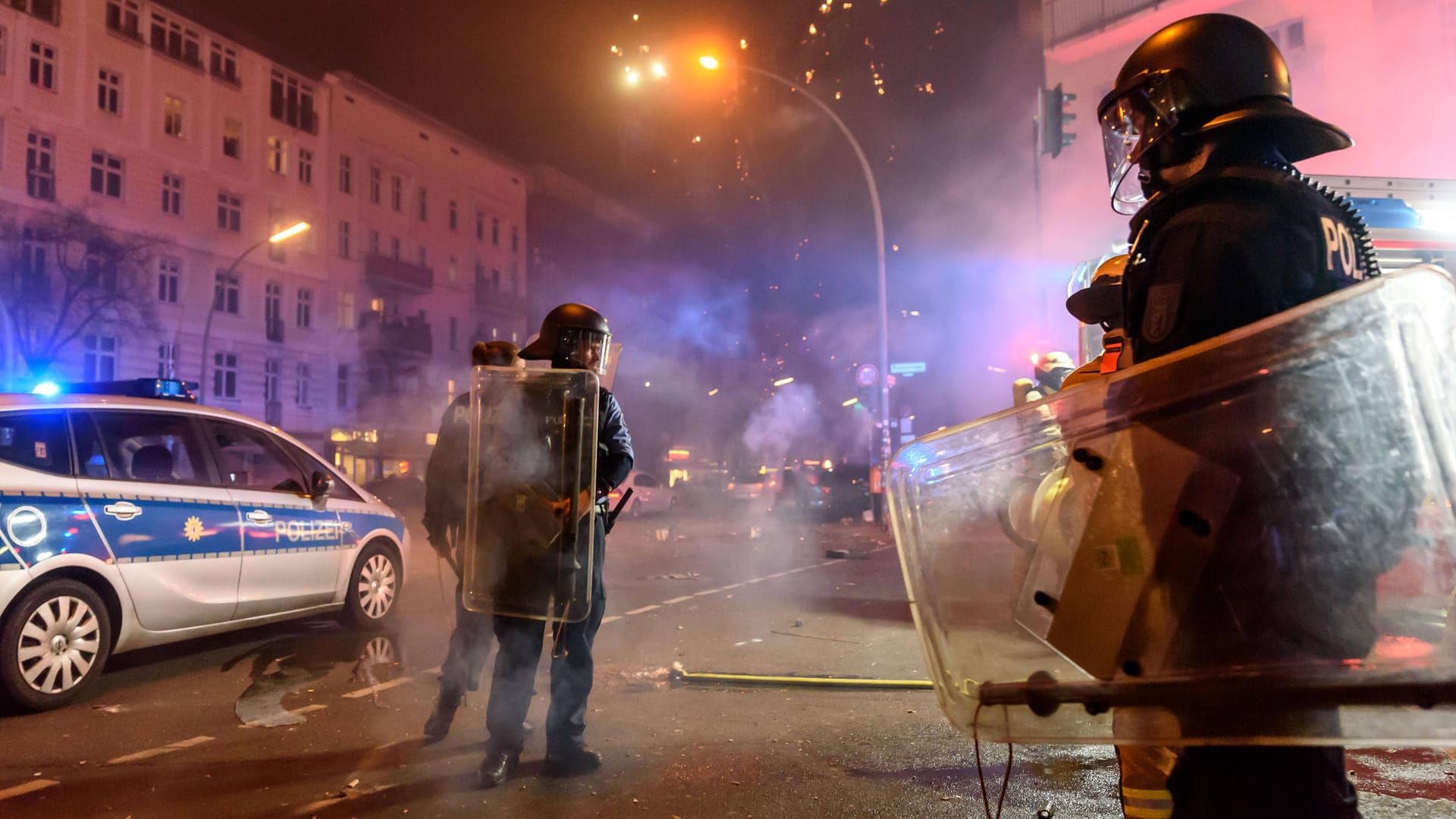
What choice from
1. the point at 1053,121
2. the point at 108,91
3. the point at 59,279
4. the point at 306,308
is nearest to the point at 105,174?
the point at 108,91

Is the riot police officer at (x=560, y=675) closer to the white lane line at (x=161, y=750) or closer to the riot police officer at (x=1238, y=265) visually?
the white lane line at (x=161, y=750)

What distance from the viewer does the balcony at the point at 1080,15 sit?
21.4 metres

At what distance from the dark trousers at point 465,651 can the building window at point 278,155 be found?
1369 inches

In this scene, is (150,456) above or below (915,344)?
below

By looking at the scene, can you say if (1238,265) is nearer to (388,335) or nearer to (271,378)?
(271,378)

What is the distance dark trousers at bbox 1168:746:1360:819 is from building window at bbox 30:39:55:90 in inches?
1338

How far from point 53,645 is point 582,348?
128 inches

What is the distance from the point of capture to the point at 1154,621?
4.40 ft

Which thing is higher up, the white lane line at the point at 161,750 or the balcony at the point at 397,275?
the balcony at the point at 397,275

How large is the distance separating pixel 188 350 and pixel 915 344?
1183 inches

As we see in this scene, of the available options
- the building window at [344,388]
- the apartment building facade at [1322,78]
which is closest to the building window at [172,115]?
the building window at [344,388]

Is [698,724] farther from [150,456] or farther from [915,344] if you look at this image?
[915,344]

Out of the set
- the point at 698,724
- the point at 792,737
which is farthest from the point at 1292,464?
the point at 698,724

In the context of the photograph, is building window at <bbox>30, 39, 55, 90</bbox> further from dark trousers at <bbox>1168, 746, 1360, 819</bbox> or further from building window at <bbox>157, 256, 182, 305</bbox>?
dark trousers at <bbox>1168, 746, 1360, 819</bbox>
